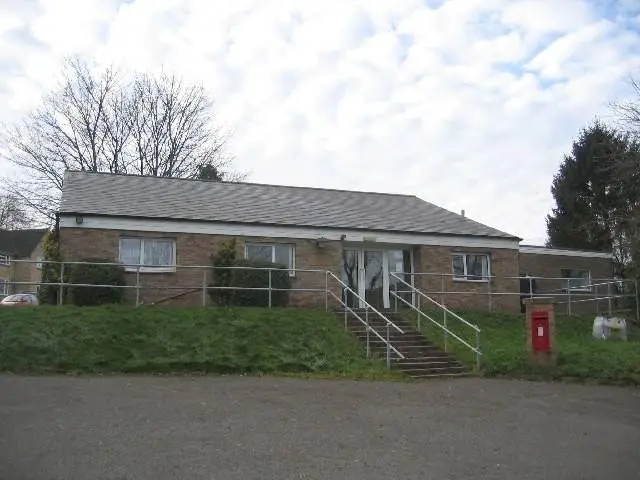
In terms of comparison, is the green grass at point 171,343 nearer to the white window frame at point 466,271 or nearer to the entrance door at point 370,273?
the entrance door at point 370,273

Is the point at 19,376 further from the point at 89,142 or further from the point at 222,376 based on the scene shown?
the point at 89,142

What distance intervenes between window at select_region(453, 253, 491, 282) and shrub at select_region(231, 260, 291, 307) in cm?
656

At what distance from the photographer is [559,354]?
15.3 meters

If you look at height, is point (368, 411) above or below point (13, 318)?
Answer: below

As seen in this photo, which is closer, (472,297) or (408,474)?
(408,474)

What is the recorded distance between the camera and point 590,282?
89.9 feet

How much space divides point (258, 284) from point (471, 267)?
8.34 meters

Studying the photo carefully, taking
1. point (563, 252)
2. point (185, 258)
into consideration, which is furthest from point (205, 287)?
point (563, 252)

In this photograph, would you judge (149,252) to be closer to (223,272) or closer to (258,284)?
(223,272)

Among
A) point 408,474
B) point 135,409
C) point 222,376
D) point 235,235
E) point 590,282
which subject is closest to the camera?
point 408,474

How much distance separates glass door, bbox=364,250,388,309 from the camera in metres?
21.6

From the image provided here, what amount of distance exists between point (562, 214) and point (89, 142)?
27477 mm

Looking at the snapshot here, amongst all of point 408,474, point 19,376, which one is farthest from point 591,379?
point 19,376

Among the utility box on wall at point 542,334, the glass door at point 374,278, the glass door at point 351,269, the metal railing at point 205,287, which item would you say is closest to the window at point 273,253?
the metal railing at point 205,287
